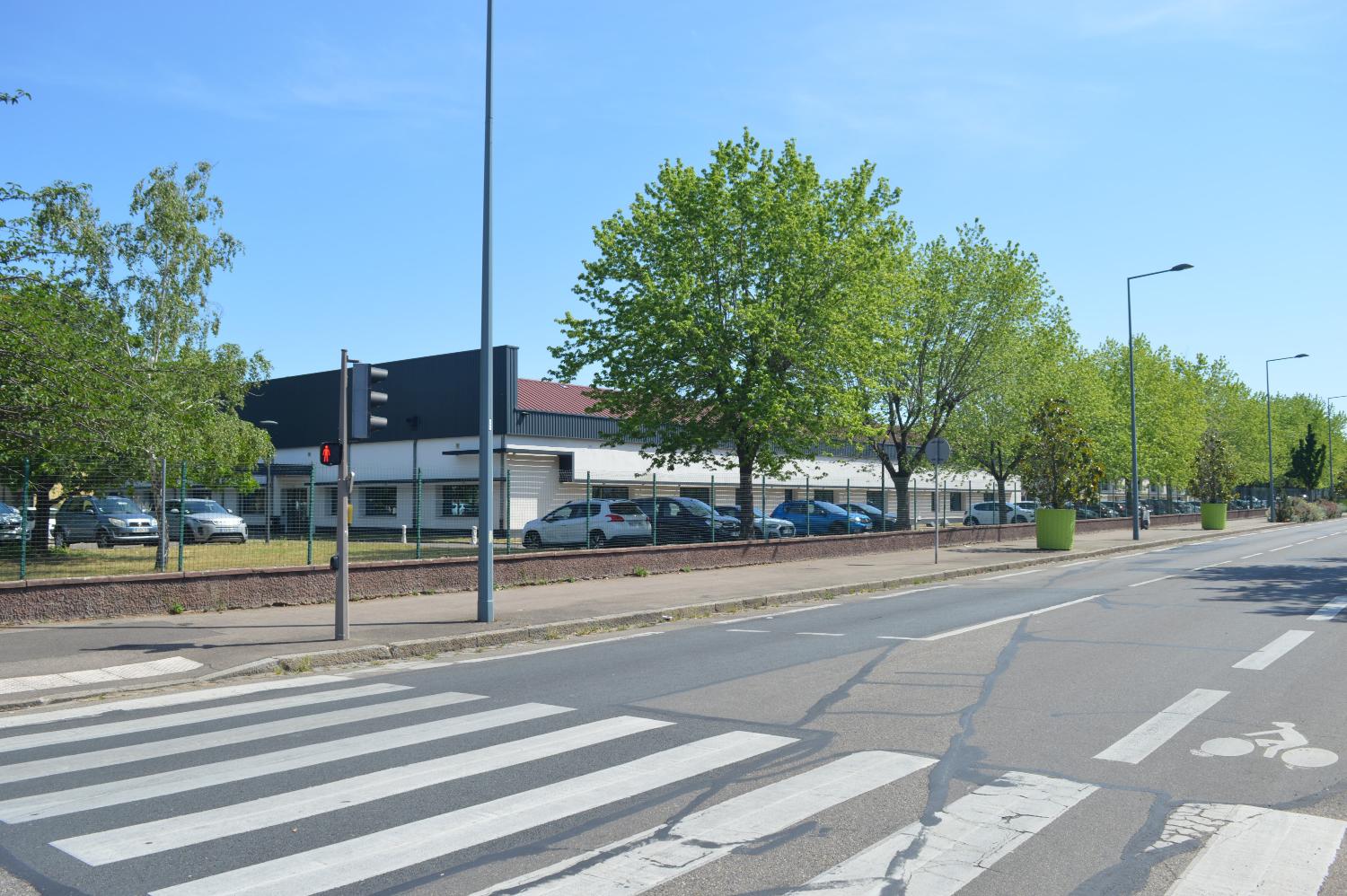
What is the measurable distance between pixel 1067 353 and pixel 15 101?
133 feet

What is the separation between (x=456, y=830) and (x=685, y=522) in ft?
67.9

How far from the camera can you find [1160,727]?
7.05 meters

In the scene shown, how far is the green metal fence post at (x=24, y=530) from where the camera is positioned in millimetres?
13461

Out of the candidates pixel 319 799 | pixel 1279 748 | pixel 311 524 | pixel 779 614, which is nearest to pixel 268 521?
pixel 311 524

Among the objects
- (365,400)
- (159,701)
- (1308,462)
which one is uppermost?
(1308,462)

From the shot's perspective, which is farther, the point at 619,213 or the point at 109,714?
the point at 619,213

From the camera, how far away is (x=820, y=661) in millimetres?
10156

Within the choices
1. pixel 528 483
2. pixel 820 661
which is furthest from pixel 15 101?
pixel 528 483

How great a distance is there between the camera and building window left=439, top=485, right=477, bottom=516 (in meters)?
35.0

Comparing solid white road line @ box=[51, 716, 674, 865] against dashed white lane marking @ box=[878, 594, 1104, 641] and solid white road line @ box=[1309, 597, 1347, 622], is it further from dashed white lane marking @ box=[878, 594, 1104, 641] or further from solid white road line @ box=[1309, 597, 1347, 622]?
solid white road line @ box=[1309, 597, 1347, 622]

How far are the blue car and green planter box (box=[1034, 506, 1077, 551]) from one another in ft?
25.7

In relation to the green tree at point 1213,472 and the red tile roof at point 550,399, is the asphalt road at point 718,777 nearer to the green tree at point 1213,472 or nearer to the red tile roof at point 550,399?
Result: the red tile roof at point 550,399

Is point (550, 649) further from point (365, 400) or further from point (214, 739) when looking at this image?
point (214, 739)

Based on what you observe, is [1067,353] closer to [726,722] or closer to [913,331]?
[913,331]
